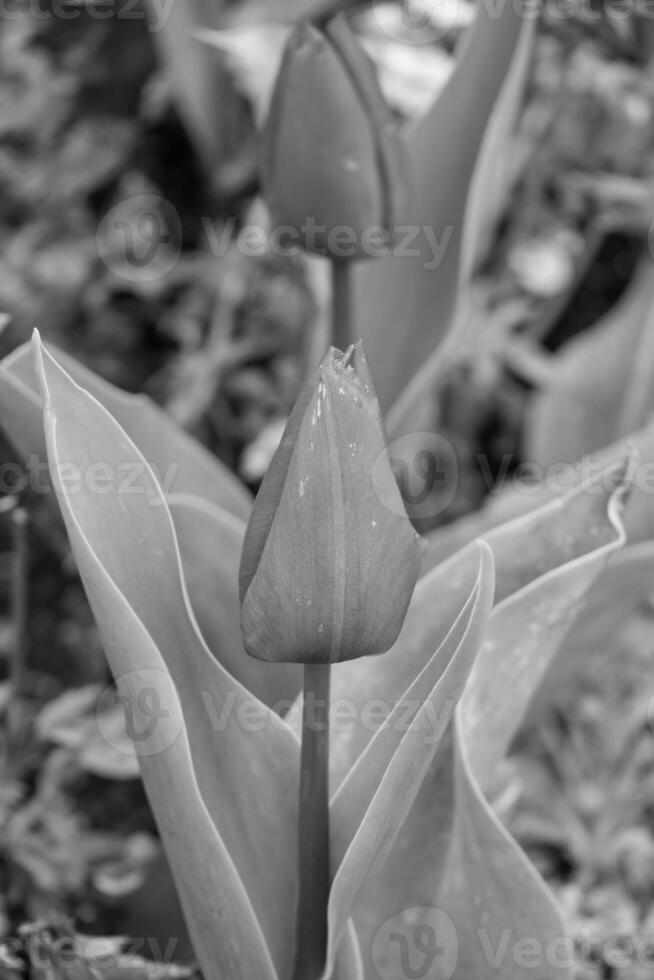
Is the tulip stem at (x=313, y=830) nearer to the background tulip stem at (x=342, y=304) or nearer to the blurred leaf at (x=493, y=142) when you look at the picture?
the background tulip stem at (x=342, y=304)

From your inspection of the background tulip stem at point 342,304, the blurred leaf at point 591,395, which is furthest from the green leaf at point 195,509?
the blurred leaf at point 591,395

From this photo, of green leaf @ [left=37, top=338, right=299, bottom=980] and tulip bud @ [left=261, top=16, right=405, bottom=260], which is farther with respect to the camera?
tulip bud @ [left=261, top=16, right=405, bottom=260]

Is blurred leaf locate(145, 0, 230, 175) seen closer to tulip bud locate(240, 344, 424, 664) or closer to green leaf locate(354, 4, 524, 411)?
green leaf locate(354, 4, 524, 411)

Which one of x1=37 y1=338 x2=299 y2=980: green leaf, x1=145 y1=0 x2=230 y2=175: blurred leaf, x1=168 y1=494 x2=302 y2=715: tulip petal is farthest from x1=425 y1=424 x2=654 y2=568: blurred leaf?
x1=145 y1=0 x2=230 y2=175: blurred leaf

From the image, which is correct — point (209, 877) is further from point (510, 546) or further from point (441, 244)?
point (441, 244)

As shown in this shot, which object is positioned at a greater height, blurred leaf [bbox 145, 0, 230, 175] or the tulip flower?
the tulip flower

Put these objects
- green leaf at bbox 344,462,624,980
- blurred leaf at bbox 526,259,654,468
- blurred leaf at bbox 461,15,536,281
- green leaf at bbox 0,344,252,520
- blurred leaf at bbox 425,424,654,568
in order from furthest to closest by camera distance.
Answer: blurred leaf at bbox 526,259,654,468 → blurred leaf at bbox 461,15,536,281 → blurred leaf at bbox 425,424,654,568 → green leaf at bbox 0,344,252,520 → green leaf at bbox 344,462,624,980
